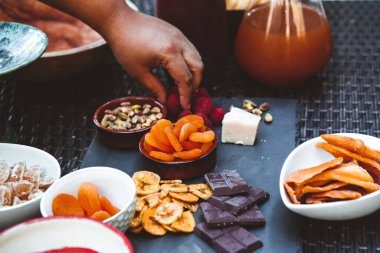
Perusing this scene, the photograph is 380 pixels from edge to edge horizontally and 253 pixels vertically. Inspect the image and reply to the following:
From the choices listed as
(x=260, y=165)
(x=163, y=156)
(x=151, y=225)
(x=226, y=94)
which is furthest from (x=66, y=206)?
(x=226, y=94)

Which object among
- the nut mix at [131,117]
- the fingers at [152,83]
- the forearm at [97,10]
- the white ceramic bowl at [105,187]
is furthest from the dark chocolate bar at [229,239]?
the forearm at [97,10]

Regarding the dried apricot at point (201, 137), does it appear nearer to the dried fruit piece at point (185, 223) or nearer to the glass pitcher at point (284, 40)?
the dried fruit piece at point (185, 223)

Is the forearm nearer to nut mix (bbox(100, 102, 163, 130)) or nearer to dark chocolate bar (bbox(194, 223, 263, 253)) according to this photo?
nut mix (bbox(100, 102, 163, 130))

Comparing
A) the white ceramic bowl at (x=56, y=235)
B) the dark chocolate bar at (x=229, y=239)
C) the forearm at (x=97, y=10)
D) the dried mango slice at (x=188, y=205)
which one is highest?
the forearm at (x=97, y=10)

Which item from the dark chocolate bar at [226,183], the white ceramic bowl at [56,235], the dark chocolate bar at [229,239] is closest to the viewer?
the white ceramic bowl at [56,235]

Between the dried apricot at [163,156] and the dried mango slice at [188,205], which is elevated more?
the dried apricot at [163,156]

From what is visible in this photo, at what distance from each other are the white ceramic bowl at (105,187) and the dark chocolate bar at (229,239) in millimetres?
148

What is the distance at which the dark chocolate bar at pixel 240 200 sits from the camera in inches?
44.2

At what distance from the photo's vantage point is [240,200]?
114 centimetres

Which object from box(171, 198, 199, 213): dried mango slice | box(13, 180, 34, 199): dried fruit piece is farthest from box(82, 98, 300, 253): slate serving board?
box(13, 180, 34, 199): dried fruit piece

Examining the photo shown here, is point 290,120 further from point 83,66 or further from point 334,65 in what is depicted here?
point 83,66

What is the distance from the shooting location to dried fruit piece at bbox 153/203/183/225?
1.12m

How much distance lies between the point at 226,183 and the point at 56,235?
384 mm

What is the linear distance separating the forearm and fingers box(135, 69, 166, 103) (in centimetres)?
14
